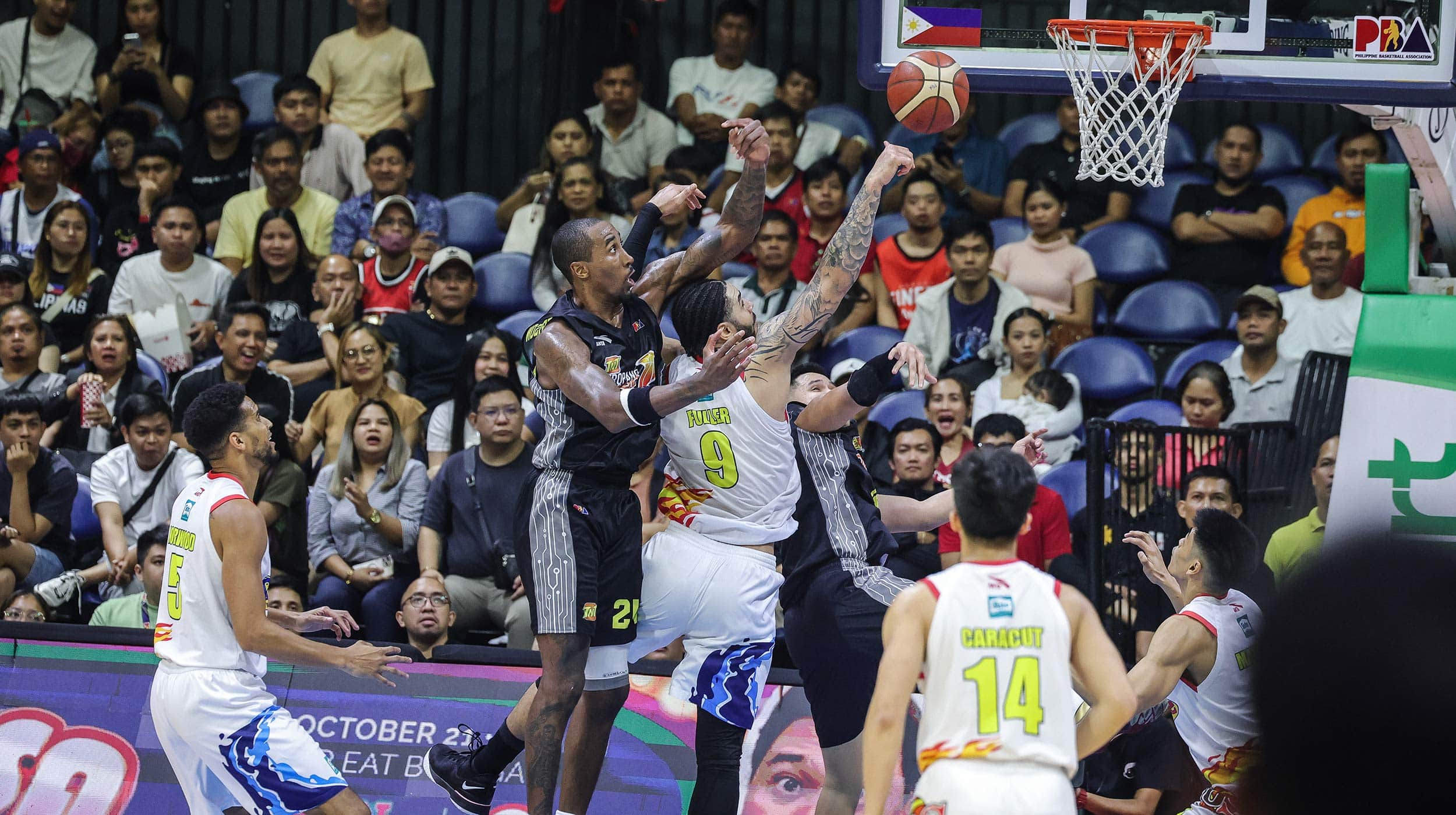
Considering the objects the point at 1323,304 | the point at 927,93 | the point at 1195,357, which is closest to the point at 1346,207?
the point at 1323,304

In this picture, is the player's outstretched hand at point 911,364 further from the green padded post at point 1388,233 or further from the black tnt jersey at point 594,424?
the green padded post at point 1388,233

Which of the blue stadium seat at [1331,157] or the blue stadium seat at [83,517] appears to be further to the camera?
the blue stadium seat at [1331,157]

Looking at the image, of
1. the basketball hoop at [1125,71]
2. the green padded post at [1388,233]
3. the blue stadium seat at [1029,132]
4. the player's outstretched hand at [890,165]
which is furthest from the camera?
the blue stadium seat at [1029,132]

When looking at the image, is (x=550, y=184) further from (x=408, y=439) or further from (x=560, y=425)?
(x=560, y=425)

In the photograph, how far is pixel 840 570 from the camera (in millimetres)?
5801

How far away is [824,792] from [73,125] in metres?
9.07

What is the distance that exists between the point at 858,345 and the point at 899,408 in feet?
1.64

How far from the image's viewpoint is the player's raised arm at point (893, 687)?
390 centimetres

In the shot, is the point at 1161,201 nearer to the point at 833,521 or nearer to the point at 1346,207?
the point at 1346,207

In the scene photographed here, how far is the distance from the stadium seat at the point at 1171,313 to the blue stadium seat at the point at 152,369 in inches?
249

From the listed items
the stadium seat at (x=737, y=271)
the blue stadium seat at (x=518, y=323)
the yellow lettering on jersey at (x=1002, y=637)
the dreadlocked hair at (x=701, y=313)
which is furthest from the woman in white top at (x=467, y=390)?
the yellow lettering on jersey at (x=1002, y=637)

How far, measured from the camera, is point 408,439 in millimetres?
9180

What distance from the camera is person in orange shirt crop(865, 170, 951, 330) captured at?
10062mm

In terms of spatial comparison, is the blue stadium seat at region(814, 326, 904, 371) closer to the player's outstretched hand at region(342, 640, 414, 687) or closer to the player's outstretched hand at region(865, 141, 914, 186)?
the player's outstretched hand at region(865, 141, 914, 186)
